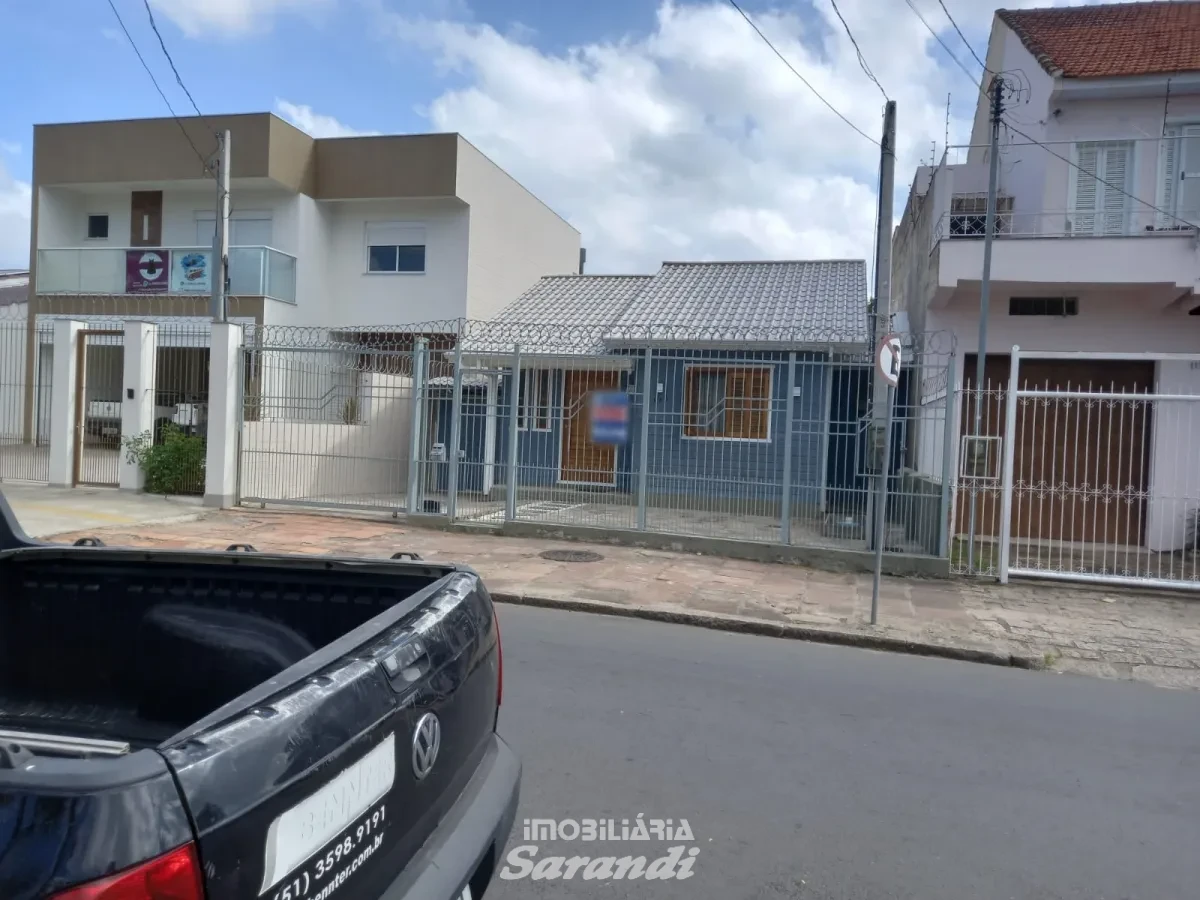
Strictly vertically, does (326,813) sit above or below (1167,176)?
below

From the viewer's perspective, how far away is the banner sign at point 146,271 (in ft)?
65.9

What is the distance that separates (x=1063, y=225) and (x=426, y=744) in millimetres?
13274

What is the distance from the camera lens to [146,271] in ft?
66.3

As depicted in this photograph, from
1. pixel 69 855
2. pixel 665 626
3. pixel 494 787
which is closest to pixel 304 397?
pixel 665 626

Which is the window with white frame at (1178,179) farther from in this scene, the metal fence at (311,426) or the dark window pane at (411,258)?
the dark window pane at (411,258)

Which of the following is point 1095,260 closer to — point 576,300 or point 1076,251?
point 1076,251

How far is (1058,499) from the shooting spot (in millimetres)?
12156

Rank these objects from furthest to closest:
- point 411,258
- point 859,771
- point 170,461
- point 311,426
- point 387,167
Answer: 1. point 411,258
2. point 387,167
3. point 311,426
4. point 170,461
5. point 859,771

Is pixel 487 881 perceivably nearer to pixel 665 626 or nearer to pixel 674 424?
pixel 665 626

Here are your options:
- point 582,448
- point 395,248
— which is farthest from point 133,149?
point 582,448

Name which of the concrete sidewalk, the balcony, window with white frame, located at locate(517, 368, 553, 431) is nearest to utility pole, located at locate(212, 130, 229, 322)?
the concrete sidewalk

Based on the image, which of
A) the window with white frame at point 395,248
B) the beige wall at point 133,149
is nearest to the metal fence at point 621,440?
the window with white frame at point 395,248

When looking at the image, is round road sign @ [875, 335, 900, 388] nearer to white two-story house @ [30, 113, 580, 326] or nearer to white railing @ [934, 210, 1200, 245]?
white railing @ [934, 210, 1200, 245]

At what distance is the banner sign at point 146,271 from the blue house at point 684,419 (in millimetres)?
9775
